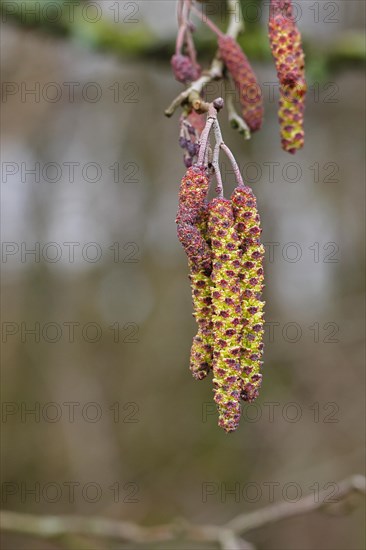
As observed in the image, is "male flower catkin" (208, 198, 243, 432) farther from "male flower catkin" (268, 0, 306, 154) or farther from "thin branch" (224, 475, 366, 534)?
"thin branch" (224, 475, 366, 534)

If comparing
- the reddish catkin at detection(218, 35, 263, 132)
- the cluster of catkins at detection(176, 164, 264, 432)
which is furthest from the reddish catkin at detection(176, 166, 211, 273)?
the reddish catkin at detection(218, 35, 263, 132)

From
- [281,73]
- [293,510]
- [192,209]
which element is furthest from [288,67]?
[293,510]

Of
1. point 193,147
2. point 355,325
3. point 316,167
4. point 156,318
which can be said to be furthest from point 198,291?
point 156,318

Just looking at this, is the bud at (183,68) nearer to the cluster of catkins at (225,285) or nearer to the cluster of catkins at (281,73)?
the cluster of catkins at (281,73)

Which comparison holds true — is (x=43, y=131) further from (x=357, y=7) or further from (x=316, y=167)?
(x=357, y=7)

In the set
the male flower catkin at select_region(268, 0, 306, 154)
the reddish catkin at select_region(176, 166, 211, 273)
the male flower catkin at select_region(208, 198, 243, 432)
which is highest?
the male flower catkin at select_region(268, 0, 306, 154)

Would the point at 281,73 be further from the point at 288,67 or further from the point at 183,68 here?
the point at 183,68

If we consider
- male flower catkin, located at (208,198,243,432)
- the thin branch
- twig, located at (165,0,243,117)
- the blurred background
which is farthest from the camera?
the blurred background
